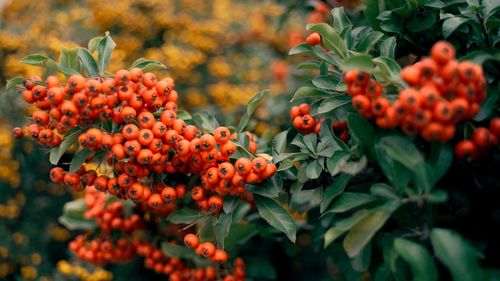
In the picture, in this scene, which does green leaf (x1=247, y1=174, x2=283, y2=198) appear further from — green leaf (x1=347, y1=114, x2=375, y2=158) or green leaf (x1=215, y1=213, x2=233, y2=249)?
green leaf (x1=347, y1=114, x2=375, y2=158)

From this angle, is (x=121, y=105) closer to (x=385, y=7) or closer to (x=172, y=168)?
(x=172, y=168)

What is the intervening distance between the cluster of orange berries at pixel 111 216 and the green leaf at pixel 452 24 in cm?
208

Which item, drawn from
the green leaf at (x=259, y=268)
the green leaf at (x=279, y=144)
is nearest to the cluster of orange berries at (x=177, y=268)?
the green leaf at (x=259, y=268)

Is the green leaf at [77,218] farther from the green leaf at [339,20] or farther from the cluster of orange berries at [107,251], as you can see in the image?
the green leaf at [339,20]

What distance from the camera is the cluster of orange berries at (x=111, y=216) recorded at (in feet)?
9.57

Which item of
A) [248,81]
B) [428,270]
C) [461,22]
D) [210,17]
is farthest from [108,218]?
[210,17]

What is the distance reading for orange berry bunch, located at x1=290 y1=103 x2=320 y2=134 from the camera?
2180 mm

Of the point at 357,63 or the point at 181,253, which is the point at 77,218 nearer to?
the point at 181,253

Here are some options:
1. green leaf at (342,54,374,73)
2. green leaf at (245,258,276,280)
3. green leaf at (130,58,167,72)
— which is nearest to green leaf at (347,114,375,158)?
green leaf at (342,54,374,73)

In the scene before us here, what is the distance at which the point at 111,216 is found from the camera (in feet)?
9.72

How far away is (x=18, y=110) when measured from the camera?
4008 millimetres

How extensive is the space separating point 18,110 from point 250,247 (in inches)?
93.9

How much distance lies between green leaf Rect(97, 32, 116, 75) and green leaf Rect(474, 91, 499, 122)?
164 cm

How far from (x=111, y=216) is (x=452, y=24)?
227 cm
